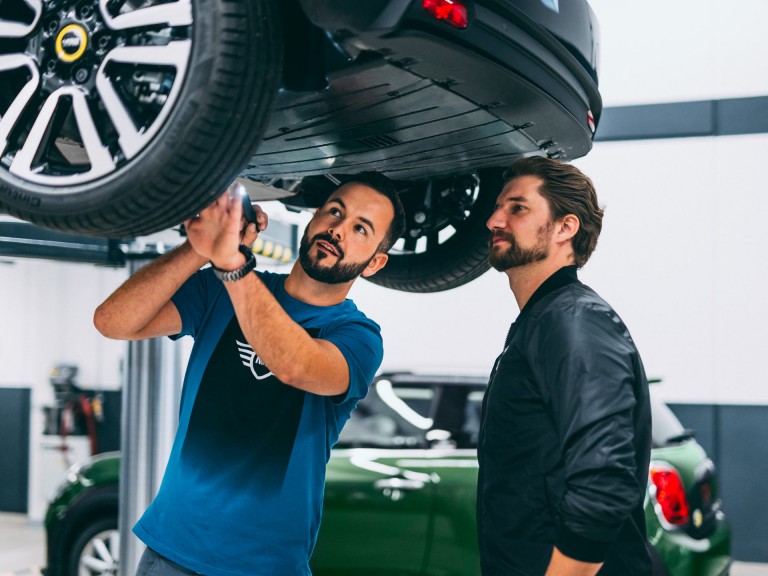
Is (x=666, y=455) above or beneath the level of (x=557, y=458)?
beneath

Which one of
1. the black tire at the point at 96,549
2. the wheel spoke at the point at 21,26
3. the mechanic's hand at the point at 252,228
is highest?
the wheel spoke at the point at 21,26

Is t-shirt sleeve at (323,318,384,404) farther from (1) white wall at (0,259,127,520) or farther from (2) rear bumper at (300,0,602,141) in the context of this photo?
(1) white wall at (0,259,127,520)

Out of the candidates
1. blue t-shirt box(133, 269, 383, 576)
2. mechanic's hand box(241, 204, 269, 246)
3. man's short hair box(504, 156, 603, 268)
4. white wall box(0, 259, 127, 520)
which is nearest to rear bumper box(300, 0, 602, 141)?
man's short hair box(504, 156, 603, 268)

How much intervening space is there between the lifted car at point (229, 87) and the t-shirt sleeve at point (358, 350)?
1.30ft

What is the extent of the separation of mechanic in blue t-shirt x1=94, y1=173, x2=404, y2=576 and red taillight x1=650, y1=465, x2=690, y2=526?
184cm

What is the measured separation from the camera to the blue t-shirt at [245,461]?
161 cm

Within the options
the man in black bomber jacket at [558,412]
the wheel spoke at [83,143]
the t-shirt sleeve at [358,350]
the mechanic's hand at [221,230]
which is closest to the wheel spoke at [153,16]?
the wheel spoke at [83,143]

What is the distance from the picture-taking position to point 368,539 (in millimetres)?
3371

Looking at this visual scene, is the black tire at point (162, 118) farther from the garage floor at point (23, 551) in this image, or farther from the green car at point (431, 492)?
the garage floor at point (23, 551)

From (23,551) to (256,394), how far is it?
4.90 m

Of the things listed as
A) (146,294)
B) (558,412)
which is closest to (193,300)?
(146,294)

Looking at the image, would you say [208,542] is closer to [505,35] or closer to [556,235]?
[556,235]

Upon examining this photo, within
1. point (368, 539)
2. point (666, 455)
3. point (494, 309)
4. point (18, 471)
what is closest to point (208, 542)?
point (368, 539)

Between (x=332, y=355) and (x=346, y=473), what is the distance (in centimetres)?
201
